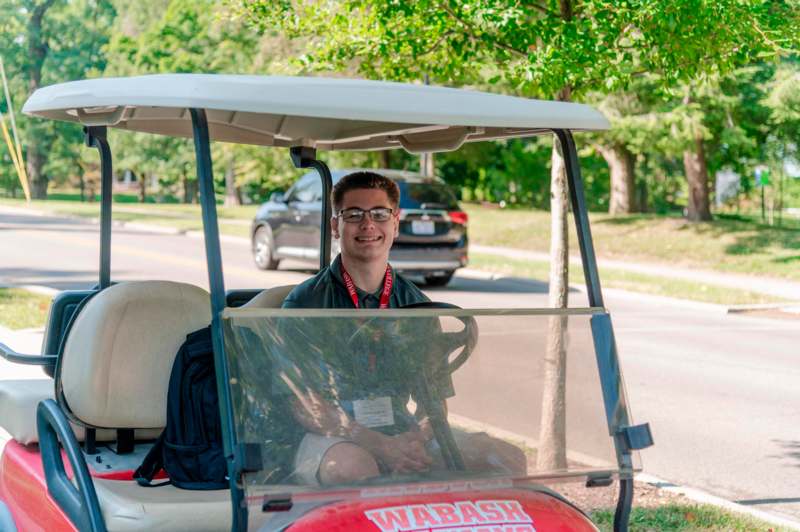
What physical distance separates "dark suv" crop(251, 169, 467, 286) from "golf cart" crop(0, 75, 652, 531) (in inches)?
451

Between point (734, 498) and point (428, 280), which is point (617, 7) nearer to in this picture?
point (734, 498)

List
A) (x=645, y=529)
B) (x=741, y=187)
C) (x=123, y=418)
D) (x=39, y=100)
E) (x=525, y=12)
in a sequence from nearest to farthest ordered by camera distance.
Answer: (x=39, y=100)
(x=123, y=418)
(x=645, y=529)
(x=525, y=12)
(x=741, y=187)

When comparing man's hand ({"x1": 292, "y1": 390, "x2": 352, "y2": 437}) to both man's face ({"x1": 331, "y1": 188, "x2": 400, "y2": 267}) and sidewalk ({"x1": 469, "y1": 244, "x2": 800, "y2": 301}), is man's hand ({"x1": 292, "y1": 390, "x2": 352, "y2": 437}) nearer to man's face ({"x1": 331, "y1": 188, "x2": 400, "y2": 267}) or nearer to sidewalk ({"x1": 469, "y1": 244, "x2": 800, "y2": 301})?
man's face ({"x1": 331, "y1": 188, "x2": 400, "y2": 267})

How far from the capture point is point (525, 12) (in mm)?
5523

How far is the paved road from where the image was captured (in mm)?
6098

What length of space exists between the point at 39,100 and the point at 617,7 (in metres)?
2.93

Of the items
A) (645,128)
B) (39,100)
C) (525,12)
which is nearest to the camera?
(39,100)

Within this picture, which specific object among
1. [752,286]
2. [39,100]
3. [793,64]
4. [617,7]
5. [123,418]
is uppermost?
[793,64]

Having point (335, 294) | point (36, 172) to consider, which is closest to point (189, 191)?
point (36, 172)

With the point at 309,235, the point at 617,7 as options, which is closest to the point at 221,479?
the point at 617,7

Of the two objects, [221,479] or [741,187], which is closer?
[221,479]

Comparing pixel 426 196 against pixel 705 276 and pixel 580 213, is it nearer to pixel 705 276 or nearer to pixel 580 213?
pixel 705 276

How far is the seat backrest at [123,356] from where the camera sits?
11.4 feet

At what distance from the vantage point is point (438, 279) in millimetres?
16234
